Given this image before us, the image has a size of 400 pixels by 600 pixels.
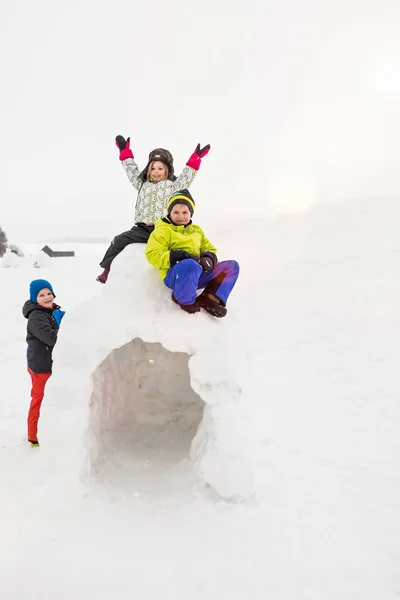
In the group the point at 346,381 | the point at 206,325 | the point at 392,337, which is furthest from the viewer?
the point at 392,337

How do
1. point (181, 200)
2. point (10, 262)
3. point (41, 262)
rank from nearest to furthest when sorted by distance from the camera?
point (181, 200), point (10, 262), point (41, 262)

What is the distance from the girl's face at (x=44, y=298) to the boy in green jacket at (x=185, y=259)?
3.65 ft

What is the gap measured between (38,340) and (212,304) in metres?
1.61

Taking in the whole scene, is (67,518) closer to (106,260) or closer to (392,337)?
(106,260)

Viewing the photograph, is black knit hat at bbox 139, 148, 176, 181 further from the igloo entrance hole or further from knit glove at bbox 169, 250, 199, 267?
the igloo entrance hole

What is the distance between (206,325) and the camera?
323 cm

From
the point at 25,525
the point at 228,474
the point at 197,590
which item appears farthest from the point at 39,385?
the point at 197,590

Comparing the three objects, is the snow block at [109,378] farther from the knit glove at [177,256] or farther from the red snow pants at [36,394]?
the red snow pants at [36,394]

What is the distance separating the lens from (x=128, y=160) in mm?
4148

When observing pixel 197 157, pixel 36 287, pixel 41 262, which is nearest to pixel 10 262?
pixel 41 262

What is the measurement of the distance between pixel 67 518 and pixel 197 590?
99 cm

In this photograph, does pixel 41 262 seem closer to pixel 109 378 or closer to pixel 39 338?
pixel 109 378

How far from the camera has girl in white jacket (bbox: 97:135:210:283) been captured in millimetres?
3855

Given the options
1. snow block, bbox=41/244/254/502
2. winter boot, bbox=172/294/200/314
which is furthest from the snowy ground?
Answer: winter boot, bbox=172/294/200/314
